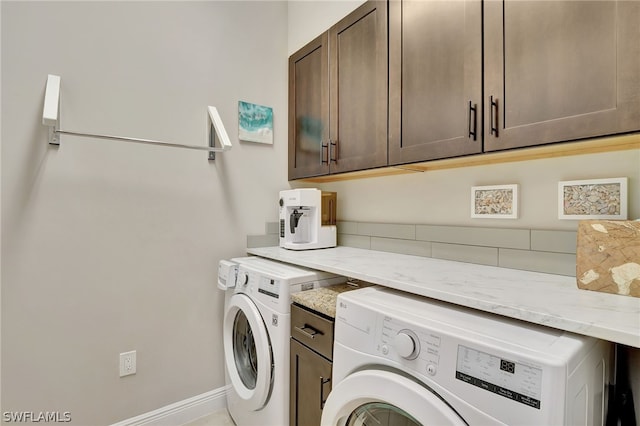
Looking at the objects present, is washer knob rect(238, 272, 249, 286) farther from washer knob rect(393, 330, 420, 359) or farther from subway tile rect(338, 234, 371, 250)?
washer knob rect(393, 330, 420, 359)

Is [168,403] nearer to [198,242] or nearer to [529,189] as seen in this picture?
[198,242]

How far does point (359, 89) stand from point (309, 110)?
46 centimetres

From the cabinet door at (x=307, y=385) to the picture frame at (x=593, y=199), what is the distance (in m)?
1.05

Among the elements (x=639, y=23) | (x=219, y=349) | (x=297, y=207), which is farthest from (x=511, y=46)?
(x=219, y=349)

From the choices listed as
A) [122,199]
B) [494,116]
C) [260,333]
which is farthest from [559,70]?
[122,199]

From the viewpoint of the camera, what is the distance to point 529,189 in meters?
Answer: 1.30

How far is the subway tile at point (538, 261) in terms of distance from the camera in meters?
1.18

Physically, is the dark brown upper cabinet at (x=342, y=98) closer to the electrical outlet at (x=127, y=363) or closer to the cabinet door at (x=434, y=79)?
the cabinet door at (x=434, y=79)

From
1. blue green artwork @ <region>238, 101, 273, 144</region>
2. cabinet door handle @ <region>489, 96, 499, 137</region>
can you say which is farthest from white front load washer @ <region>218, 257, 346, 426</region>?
cabinet door handle @ <region>489, 96, 499, 137</region>

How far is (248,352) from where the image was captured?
5.77ft

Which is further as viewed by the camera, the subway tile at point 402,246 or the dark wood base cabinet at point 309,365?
the subway tile at point 402,246

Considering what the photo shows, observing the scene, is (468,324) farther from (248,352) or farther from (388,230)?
(248,352)

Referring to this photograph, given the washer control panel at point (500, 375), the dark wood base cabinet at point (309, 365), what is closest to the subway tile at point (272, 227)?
the dark wood base cabinet at point (309, 365)

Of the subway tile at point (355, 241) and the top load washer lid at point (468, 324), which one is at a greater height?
the subway tile at point (355, 241)
